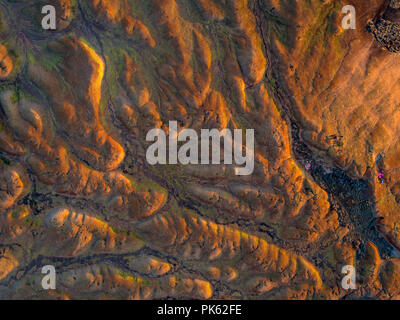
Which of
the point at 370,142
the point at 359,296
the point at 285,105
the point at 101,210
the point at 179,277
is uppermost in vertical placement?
the point at 285,105

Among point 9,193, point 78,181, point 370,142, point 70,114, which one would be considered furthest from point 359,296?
point 9,193

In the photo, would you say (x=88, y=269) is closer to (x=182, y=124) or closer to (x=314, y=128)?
(x=182, y=124)

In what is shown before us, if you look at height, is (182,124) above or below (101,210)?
above

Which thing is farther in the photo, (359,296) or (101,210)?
(359,296)

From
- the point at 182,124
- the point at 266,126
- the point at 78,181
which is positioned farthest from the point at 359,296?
the point at 78,181

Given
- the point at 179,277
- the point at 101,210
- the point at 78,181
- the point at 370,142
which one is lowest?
the point at 179,277

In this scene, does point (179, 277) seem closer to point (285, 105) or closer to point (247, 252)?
point (247, 252)
